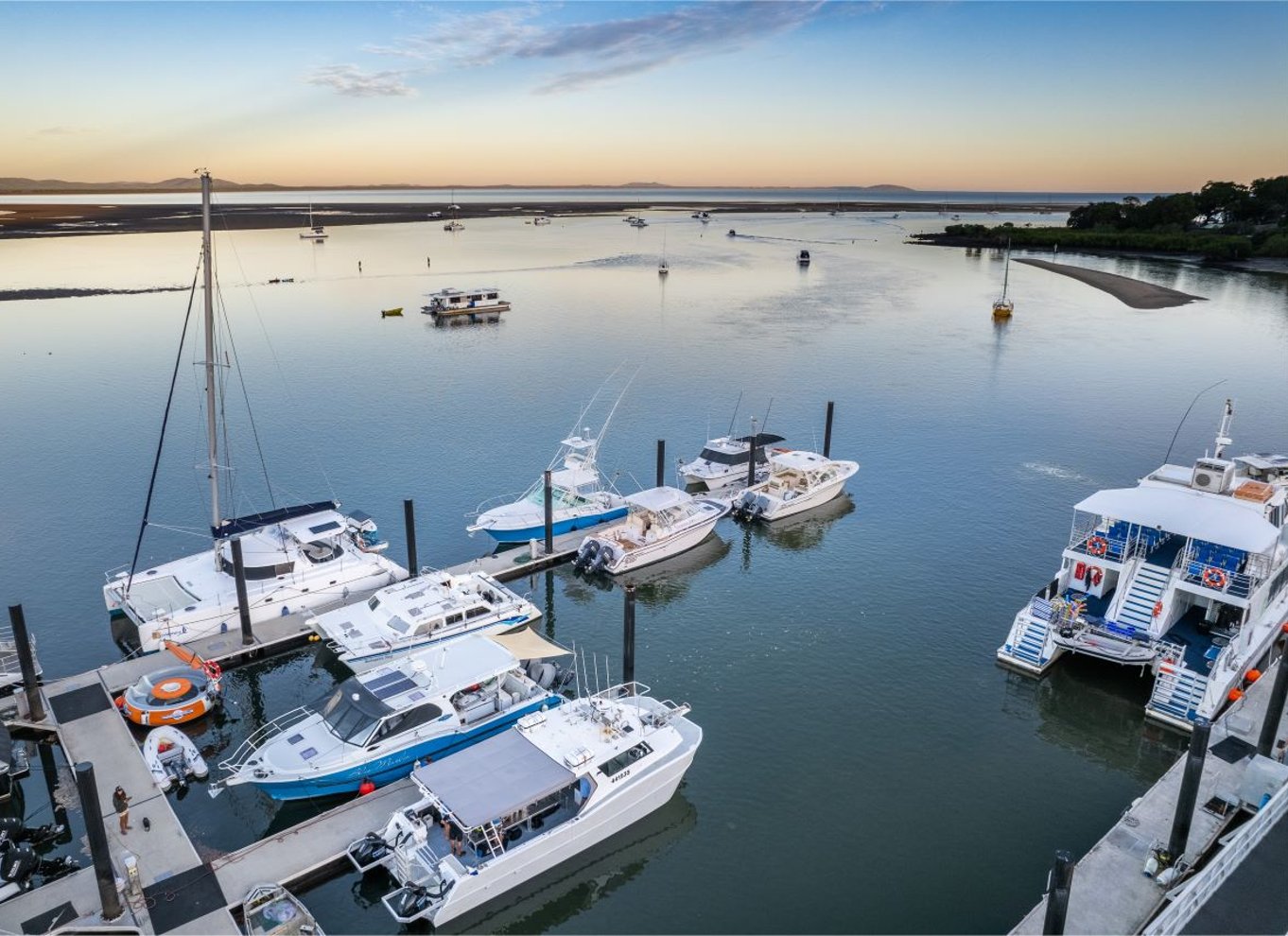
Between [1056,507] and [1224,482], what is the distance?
40.9 feet

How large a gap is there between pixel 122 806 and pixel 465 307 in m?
77.9

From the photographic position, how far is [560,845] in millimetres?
19047

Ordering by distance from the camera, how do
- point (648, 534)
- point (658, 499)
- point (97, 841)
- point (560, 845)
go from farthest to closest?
1. point (658, 499)
2. point (648, 534)
3. point (560, 845)
4. point (97, 841)

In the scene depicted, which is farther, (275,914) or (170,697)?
(170,697)

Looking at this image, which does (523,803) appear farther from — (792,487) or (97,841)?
(792,487)

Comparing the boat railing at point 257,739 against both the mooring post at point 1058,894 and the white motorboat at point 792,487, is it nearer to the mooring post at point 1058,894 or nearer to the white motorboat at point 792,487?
the mooring post at point 1058,894

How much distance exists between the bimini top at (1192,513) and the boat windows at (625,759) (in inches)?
653

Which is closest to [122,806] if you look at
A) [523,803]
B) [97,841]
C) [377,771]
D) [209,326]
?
[97,841]

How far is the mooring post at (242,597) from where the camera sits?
28.0 metres

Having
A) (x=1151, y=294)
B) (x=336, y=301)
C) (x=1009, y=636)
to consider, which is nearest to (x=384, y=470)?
(x=1009, y=636)

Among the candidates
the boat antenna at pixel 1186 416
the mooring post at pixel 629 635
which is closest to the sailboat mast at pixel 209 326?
the mooring post at pixel 629 635

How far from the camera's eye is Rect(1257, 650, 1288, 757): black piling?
824 inches

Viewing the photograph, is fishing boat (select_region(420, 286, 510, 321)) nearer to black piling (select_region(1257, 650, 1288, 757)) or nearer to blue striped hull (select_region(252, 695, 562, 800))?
blue striped hull (select_region(252, 695, 562, 800))

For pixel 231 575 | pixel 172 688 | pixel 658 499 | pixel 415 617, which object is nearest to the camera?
pixel 172 688
